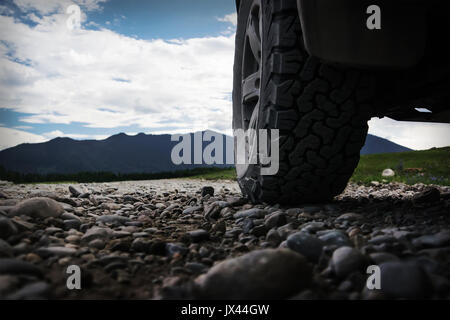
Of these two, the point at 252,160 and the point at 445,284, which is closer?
the point at 445,284

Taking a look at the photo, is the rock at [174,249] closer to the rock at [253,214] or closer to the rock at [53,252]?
the rock at [53,252]

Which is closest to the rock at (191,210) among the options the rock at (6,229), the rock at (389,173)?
the rock at (6,229)

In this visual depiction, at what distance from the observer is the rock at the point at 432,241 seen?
4.03ft

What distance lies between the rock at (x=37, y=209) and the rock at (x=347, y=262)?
1.77 metres

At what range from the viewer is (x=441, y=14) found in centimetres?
180

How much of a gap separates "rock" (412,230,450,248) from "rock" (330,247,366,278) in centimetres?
38

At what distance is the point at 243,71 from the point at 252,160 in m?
1.05

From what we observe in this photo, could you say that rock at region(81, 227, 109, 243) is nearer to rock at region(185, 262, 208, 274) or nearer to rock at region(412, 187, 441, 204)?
rock at region(185, 262, 208, 274)

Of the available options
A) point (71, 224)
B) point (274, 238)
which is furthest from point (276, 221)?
point (71, 224)

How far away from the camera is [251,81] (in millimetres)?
2730

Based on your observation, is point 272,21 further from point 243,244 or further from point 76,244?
point 76,244

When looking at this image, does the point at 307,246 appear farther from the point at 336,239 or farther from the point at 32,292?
the point at 32,292

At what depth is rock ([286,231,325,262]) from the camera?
121 cm
